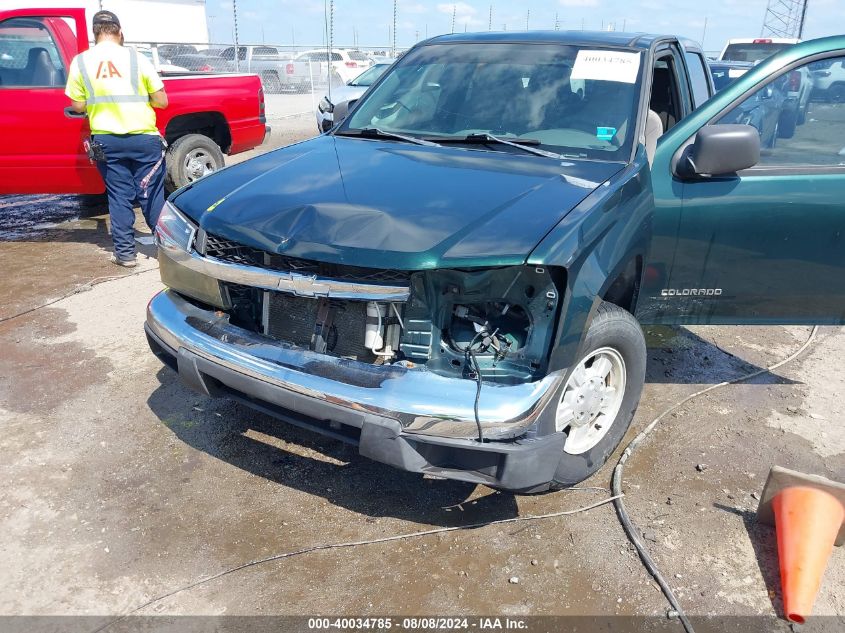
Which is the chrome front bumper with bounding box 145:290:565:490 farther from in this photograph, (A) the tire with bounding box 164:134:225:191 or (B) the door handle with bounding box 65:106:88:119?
(A) the tire with bounding box 164:134:225:191

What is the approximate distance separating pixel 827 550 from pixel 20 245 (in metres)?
6.95

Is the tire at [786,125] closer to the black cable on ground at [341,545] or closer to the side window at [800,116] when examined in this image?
the side window at [800,116]

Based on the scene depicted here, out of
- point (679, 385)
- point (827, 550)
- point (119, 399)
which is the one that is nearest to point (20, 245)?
point (119, 399)

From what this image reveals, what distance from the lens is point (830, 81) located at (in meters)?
3.61

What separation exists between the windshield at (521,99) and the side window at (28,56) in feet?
12.6

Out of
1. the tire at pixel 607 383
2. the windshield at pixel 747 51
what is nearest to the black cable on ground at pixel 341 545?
the tire at pixel 607 383

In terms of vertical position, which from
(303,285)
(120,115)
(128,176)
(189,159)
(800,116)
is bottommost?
(189,159)

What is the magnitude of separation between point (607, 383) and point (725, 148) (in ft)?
3.90

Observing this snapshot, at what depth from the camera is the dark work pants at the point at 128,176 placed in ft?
19.2

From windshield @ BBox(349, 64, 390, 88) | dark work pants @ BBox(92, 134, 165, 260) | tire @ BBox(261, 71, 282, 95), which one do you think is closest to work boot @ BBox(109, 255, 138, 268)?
dark work pants @ BBox(92, 134, 165, 260)

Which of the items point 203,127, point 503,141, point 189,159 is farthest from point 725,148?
point 203,127

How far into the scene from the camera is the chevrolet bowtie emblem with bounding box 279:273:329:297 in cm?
262

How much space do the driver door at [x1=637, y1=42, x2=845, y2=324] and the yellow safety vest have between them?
4.27 m

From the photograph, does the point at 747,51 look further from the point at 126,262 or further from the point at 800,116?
the point at 126,262
